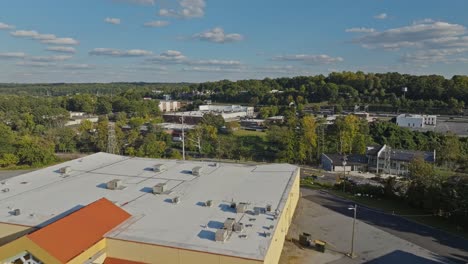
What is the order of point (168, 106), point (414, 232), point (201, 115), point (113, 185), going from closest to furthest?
point (113, 185), point (414, 232), point (201, 115), point (168, 106)

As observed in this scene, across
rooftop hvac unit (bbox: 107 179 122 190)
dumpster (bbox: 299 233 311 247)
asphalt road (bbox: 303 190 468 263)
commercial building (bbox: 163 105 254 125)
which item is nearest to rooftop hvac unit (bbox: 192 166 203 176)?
rooftop hvac unit (bbox: 107 179 122 190)

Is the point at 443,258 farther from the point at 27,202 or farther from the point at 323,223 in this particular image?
the point at 27,202

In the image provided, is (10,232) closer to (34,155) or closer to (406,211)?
(406,211)

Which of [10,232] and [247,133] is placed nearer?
[10,232]

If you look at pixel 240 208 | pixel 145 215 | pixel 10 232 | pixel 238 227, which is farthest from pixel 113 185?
pixel 238 227

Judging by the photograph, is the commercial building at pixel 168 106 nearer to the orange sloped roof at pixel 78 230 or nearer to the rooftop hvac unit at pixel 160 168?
the rooftop hvac unit at pixel 160 168
